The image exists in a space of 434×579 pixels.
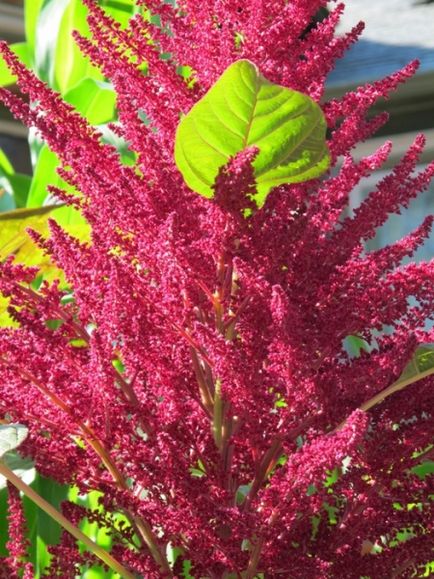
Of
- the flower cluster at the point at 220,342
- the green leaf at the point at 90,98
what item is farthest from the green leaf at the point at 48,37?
the flower cluster at the point at 220,342

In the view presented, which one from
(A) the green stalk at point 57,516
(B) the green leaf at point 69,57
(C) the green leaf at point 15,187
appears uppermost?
(B) the green leaf at point 69,57

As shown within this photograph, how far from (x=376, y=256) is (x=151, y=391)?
0.48 feet

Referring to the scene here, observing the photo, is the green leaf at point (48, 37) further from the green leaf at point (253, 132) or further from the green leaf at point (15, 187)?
the green leaf at point (253, 132)

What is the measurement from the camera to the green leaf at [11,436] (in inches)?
18.6

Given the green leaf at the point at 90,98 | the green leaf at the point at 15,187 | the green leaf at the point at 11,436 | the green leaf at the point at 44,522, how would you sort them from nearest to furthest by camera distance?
the green leaf at the point at 11,436 → the green leaf at the point at 44,522 → the green leaf at the point at 90,98 → the green leaf at the point at 15,187

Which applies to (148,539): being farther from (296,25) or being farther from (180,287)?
(296,25)

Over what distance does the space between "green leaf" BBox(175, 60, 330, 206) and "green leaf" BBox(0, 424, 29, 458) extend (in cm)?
15

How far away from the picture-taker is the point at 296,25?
1.91 feet

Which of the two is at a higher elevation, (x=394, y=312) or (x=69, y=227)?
(x=69, y=227)

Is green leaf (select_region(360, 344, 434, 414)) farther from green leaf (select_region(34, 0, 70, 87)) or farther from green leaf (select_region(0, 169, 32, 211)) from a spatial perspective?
green leaf (select_region(34, 0, 70, 87))

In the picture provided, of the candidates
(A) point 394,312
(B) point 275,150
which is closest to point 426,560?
(A) point 394,312

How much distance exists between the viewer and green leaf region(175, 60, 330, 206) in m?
0.49

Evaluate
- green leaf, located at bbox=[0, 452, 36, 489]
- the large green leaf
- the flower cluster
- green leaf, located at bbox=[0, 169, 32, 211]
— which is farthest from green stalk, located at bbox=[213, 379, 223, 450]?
the large green leaf

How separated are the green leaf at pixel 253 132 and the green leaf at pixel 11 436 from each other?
15 centimetres
